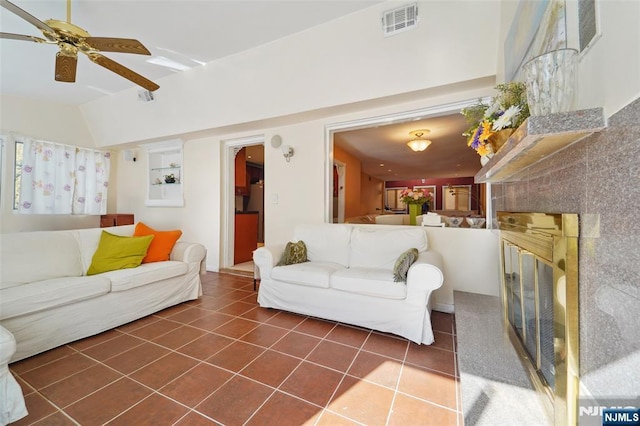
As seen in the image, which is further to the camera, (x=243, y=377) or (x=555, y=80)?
(x=243, y=377)

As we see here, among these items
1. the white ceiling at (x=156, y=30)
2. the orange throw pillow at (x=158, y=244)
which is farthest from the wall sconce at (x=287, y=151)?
the orange throw pillow at (x=158, y=244)

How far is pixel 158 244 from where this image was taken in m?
2.85

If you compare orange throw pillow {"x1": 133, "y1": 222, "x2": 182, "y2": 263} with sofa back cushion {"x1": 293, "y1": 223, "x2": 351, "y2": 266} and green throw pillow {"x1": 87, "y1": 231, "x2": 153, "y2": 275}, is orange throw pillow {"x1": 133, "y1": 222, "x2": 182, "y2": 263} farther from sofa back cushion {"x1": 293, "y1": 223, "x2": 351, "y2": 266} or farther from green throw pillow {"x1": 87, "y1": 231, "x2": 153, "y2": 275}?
sofa back cushion {"x1": 293, "y1": 223, "x2": 351, "y2": 266}

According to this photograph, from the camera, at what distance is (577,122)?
0.75 metres

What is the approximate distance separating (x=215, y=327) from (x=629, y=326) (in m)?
2.54

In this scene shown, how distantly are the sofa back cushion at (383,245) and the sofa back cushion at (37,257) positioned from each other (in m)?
2.74

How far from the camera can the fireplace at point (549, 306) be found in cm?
82

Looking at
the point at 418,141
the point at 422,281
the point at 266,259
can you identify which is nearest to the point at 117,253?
the point at 266,259

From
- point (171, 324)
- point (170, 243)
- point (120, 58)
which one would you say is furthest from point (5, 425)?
point (120, 58)

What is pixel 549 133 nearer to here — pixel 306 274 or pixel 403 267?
pixel 403 267

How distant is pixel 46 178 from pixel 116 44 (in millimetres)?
3817

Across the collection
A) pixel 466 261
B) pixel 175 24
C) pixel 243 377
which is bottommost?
pixel 243 377

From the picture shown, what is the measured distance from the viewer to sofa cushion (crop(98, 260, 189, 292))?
2.26 meters

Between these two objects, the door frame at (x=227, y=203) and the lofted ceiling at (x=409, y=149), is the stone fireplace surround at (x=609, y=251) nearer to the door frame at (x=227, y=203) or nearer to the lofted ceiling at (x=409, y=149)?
the lofted ceiling at (x=409, y=149)
